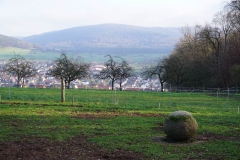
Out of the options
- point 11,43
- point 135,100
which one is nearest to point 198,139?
point 135,100

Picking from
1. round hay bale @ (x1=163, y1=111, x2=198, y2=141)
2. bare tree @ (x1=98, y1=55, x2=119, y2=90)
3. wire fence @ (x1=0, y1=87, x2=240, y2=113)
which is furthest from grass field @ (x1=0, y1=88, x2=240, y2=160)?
bare tree @ (x1=98, y1=55, x2=119, y2=90)

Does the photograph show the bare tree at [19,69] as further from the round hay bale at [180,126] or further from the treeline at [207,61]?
the round hay bale at [180,126]

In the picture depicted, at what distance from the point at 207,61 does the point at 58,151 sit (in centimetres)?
5886

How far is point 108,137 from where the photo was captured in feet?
55.7

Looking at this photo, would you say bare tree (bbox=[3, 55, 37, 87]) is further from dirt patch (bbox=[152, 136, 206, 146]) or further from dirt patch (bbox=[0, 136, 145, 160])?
dirt patch (bbox=[152, 136, 206, 146])

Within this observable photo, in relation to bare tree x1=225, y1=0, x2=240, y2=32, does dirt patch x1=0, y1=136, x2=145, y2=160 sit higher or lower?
lower

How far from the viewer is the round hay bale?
16.4m

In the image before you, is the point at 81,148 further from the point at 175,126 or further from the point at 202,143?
the point at 202,143

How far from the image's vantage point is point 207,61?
225 feet

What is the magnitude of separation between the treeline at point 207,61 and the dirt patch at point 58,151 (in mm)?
45710

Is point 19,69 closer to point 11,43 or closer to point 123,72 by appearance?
point 123,72

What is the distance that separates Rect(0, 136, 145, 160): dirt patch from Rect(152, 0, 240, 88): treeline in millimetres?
45710

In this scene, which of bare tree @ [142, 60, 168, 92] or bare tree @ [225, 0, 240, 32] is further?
bare tree @ [142, 60, 168, 92]

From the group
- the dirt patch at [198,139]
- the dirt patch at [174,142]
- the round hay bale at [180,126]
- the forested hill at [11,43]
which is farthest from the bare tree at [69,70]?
the forested hill at [11,43]
